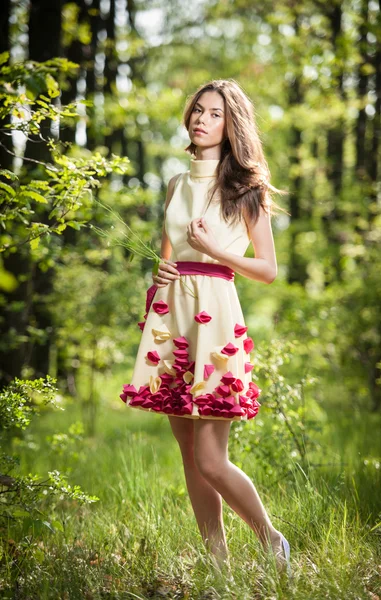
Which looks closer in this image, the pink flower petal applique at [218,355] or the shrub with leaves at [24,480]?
the pink flower petal applique at [218,355]

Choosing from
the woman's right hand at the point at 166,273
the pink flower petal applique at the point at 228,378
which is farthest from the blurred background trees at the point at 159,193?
the pink flower petal applique at the point at 228,378

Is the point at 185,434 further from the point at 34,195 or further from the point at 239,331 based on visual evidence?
the point at 34,195

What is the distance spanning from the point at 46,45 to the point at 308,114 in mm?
6281

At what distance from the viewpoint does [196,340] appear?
252cm

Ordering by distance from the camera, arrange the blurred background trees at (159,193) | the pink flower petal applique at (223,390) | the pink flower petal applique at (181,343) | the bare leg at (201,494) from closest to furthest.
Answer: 1. the pink flower petal applique at (223,390)
2. the pink flower petal applique at (181,343)
3. the bare leg at (201,494)
4. the blurred background trees at (159,193)

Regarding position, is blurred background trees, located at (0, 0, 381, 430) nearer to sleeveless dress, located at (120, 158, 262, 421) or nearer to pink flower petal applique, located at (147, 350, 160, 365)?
sleeveless dress, located at (120, 158, 262, 421)

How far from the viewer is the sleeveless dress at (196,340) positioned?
2.43 meters

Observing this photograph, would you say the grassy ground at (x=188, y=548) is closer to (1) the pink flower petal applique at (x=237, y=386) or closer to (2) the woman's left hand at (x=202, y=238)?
(1) the pink flower petal applique at (x=237, y=386)

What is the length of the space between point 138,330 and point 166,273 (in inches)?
184

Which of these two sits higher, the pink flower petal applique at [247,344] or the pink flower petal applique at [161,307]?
the pink flower petal applique at [161,307]

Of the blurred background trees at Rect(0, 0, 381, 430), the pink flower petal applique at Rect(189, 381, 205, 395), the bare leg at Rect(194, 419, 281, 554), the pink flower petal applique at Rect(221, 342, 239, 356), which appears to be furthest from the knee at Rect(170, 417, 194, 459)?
the blurred background trees at Rect(0, 0, 381, 430)

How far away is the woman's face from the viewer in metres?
2.66

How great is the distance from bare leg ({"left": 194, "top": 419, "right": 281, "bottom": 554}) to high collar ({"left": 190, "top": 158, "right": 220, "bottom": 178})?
1.04m

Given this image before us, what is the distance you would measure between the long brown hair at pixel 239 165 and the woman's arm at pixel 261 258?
0.03 meters
